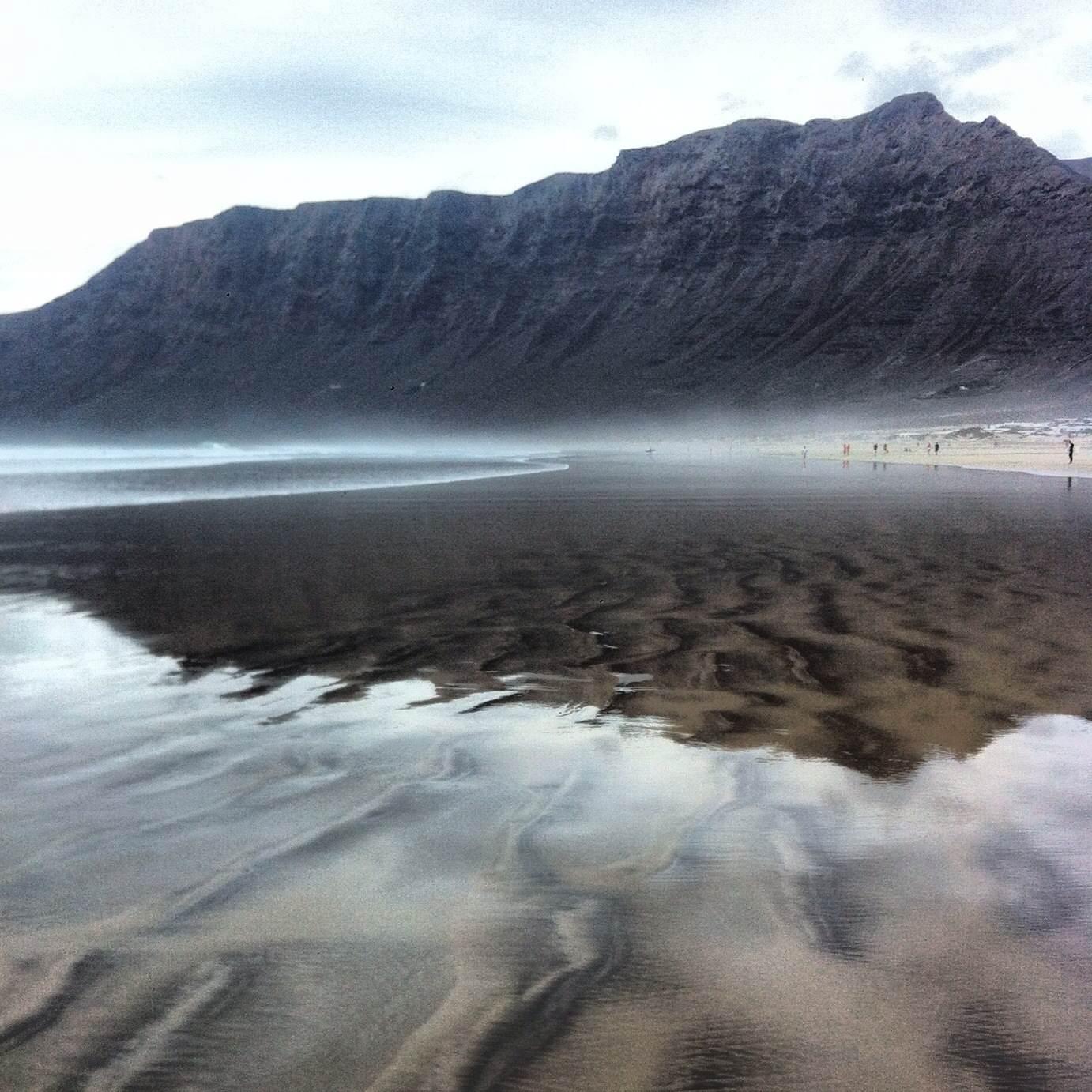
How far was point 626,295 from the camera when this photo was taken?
446ft

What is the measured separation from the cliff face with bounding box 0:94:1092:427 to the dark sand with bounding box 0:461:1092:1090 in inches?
3818

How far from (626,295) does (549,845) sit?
137 meters

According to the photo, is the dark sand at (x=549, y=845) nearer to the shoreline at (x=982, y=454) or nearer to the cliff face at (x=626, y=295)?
the shoreline at (x=982, y=454)

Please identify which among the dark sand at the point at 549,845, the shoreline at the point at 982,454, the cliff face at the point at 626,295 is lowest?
the shoreline at the point at 982,454

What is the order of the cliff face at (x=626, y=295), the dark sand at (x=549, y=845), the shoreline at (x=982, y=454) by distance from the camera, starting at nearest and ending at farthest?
the dark sand at (x=549, y=845)
the shoreline at (x=982, y=454)
the cliff face at (x=626, y=295)

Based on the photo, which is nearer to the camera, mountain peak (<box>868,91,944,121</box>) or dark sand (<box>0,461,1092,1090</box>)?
dark sand (<box>0,461,1092,1090</box>)

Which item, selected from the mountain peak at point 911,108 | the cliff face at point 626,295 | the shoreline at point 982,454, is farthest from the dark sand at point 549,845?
the mountain peak at point 911,108

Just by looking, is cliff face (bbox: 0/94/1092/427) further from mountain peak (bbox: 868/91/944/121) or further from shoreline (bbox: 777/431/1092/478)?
shoreline (bbox: 777/431/1092/478)

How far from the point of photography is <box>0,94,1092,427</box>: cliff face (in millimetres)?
107562

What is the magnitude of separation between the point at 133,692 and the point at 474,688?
1.74m

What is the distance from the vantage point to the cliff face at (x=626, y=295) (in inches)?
4235

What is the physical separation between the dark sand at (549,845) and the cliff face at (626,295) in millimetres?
96967

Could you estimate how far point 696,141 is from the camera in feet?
468

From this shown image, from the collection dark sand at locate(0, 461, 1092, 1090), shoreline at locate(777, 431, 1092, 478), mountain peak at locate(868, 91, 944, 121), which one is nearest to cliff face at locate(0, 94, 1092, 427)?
mountain peak at locate(868, 91, 944, 121)
